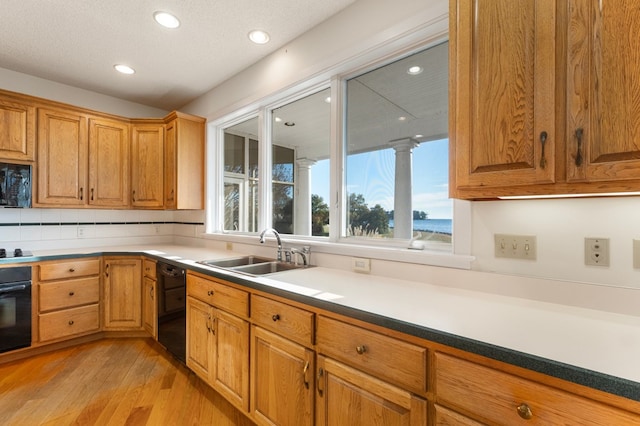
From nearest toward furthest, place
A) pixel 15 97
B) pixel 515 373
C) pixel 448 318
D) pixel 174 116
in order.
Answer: pixel 515 373 → pixel 448 318 → pixel 15 97 → pixel 174 116

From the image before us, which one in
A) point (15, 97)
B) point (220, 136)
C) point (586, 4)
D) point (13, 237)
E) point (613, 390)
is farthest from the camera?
point (220, 136)

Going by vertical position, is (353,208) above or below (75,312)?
above

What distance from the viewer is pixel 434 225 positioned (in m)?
1.71

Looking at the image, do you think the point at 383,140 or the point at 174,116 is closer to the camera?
the point at 383,140

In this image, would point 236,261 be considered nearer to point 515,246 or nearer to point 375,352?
point 375,352

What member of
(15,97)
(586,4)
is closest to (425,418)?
(586,4)

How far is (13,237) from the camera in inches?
117

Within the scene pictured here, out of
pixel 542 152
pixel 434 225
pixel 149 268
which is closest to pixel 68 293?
pixel 149 268

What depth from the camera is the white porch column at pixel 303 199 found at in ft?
8.36

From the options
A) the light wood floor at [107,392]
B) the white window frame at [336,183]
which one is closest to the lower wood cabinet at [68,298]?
the light wood floor at [107,392]

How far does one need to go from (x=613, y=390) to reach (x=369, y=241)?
1.38 metres

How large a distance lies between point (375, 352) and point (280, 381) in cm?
64

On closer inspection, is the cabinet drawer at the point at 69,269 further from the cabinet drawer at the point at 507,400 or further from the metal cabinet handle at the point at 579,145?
the metal cabinet handle at the point at 579,145

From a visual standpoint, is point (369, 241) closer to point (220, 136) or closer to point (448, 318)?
point (448, 318)
